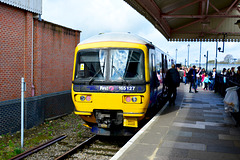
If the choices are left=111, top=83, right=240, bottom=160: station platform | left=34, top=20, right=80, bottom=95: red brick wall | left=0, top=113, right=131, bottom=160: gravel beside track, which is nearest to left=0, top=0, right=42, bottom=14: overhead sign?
left=34, top=20, right=80, bottom=95: red brick wall

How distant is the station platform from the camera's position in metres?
4.97

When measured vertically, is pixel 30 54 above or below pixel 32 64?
above

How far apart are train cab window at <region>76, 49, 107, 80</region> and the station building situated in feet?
13.9

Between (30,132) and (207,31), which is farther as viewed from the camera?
(207,31)

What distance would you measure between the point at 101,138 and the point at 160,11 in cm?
747

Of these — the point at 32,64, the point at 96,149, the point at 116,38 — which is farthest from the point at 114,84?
the point at 32,64

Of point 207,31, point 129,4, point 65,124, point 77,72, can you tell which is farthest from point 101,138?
point 207,31

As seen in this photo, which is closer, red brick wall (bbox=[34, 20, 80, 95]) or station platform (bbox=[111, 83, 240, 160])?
station platform (bbox=[111, 83, 240, 160])

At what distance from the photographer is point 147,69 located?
736 cm

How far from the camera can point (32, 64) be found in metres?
11.9

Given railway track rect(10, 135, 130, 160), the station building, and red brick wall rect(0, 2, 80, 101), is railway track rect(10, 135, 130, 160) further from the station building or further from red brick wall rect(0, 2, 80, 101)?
red brick wall rect(0, 2, 80, 101)

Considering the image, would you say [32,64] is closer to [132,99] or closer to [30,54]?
[30,54]

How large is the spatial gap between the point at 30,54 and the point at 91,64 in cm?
533

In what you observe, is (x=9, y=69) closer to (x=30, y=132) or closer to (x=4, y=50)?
(x=4, y=50)
